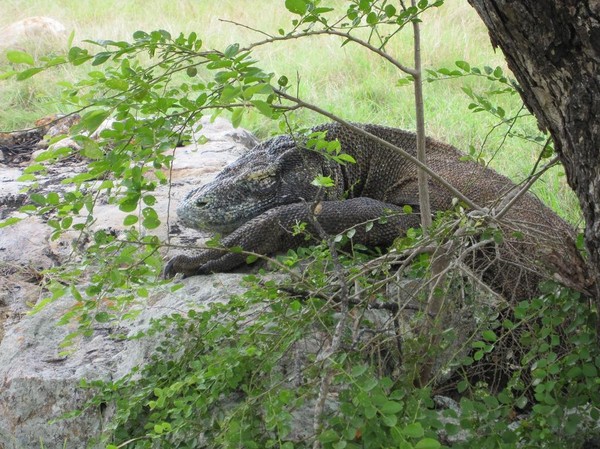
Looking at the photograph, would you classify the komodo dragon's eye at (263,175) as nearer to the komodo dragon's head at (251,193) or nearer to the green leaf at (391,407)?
the komodo dragon's head at (251,193)

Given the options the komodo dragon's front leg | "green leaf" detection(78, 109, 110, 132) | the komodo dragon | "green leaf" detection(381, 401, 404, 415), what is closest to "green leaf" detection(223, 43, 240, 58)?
"green leaf" detection(78, 109, 110, 132)

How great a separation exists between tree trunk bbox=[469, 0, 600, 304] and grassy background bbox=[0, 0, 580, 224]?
87.1 inches

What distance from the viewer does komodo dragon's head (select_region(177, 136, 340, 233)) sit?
11.5ft

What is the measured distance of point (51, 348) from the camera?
10.4 ft

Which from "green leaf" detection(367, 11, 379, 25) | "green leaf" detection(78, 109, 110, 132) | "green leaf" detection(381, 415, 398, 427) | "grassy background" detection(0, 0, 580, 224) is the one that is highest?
"green leaf" detection(367, 11, 379, 25)

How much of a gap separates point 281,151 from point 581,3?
6.81 feet

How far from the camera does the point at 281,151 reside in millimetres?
3562

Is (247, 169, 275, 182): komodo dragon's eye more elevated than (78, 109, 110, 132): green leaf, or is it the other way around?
(78, 109, 110, 132): green leaf

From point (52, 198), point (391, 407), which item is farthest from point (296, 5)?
point (391, 407)

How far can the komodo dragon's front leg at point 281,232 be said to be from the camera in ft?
A: 10.9

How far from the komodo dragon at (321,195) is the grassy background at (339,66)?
0.61 m

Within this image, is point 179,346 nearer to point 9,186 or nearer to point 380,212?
point 380,212

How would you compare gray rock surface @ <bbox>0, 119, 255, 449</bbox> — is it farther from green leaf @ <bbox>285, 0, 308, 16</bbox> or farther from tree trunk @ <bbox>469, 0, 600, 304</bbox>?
tree trunk @ <bbox>469, 0, 600, 304</bbox>

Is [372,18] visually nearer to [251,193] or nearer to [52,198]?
[52,198]
